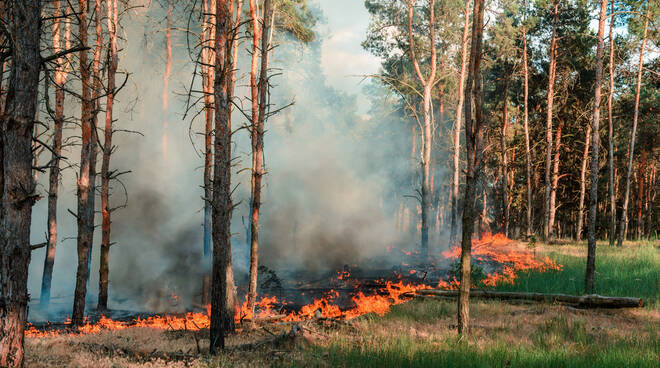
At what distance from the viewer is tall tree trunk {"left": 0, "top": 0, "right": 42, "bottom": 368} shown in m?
4.92

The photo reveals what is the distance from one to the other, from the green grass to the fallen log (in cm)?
72

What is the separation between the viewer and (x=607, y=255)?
1700cm

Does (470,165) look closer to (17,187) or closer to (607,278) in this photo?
(17,187)

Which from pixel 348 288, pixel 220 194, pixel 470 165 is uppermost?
pixel 470 165

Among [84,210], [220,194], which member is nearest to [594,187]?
[220,194]

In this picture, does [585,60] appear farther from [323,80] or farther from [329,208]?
[323,80]

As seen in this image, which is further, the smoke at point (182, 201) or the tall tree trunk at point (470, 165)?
the smoke at point (182, 201)

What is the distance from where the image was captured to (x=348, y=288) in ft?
53.7

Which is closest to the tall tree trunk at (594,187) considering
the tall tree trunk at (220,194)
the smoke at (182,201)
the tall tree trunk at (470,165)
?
the tall tree trunk at (470,165)

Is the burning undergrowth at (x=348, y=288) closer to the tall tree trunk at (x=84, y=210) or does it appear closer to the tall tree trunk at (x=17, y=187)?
the tall tree trunk at (x=84, y=210)

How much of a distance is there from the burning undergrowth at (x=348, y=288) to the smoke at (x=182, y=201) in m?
2.60

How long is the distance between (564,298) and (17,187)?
10.9 metres

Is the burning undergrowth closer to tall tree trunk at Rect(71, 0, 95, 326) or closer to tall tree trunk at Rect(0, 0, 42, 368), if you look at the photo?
tall tree trunk at Rect(71, 0, 95, 326)

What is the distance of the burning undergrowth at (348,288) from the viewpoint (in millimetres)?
12078
